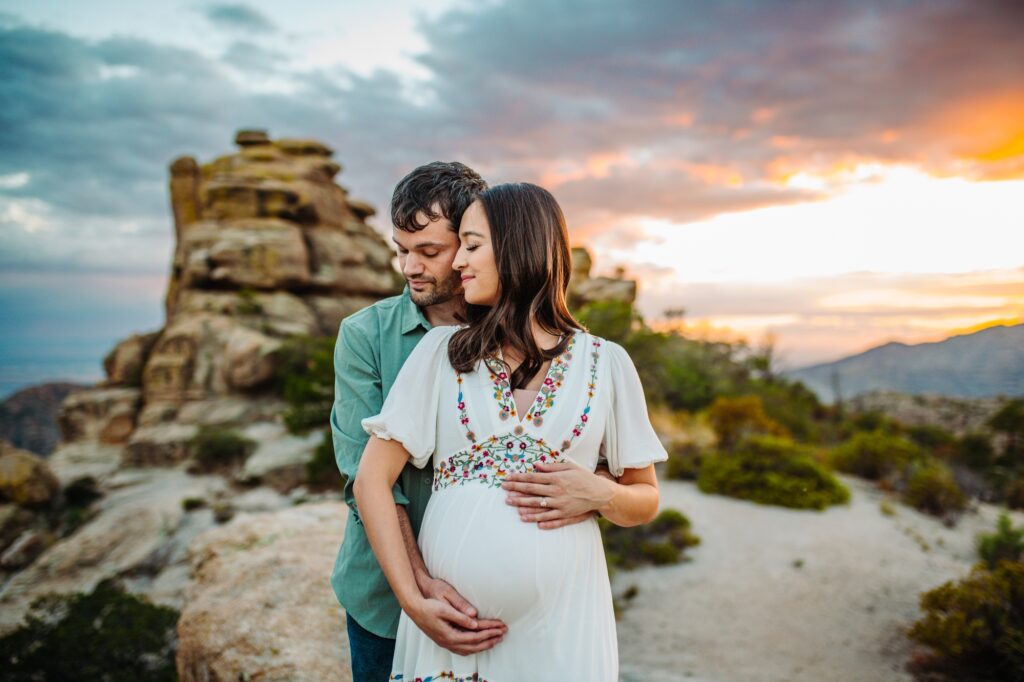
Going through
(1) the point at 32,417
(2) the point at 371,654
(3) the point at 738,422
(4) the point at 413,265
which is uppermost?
(4) the point at 413,265

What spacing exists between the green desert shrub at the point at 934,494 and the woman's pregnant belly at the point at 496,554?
469 inches

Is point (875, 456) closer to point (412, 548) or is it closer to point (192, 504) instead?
point (412, 548)

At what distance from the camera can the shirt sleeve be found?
1930 mm

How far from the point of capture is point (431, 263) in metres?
2.29

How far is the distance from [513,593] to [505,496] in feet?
0.85

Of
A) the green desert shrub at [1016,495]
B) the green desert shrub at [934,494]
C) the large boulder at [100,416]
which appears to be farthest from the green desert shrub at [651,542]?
the large boulder at [100,416]

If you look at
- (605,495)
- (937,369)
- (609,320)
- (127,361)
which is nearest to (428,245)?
(605,495)

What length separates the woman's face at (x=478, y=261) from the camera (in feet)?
5.95

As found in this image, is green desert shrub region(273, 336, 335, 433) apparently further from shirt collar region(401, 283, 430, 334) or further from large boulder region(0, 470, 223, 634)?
shirt collar region(401, 283, 430, 334)

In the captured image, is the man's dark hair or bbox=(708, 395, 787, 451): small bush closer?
the man's dark hair

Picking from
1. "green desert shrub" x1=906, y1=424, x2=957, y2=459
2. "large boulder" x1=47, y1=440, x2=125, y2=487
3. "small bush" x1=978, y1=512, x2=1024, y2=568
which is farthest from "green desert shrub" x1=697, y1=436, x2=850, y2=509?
"large boulder" x1=47, y1=440, x2=125, y2=487

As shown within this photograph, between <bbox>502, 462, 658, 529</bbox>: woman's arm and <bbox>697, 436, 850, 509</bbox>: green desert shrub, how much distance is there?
403 inches

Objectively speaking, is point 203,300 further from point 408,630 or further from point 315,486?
point 408,630

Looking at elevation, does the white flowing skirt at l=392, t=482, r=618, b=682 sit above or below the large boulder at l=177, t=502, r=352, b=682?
above
